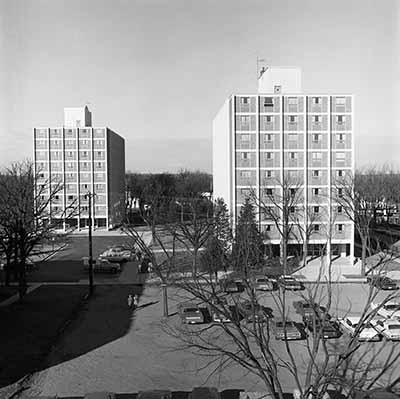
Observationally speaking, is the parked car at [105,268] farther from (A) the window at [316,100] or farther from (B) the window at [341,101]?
(B) the window at [341,101]

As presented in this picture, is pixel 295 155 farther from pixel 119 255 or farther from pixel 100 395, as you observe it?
pixel 100 395

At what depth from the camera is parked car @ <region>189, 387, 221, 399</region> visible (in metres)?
4.14

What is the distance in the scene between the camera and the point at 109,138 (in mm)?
19359

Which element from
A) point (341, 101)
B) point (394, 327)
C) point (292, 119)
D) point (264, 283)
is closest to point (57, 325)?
point (264, 283)

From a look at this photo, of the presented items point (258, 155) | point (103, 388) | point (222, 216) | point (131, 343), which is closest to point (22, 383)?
point (103, 388)

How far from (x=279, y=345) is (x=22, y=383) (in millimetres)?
2840

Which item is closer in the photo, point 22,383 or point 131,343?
point 22,383

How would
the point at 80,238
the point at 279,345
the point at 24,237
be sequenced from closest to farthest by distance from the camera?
the point at 279,345 < the point at 24,237 < the point at 80,238

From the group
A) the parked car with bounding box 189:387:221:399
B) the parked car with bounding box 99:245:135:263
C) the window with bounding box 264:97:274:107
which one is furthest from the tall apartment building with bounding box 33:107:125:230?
the parked car with bounding box 189:387:221:399

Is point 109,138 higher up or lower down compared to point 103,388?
higher up

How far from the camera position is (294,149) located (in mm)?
12367

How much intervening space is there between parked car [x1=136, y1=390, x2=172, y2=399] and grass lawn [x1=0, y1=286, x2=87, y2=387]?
1.39 meters

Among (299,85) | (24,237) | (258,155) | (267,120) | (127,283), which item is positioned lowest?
(127,283)

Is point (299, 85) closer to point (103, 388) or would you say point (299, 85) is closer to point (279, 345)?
point (279, 345)
